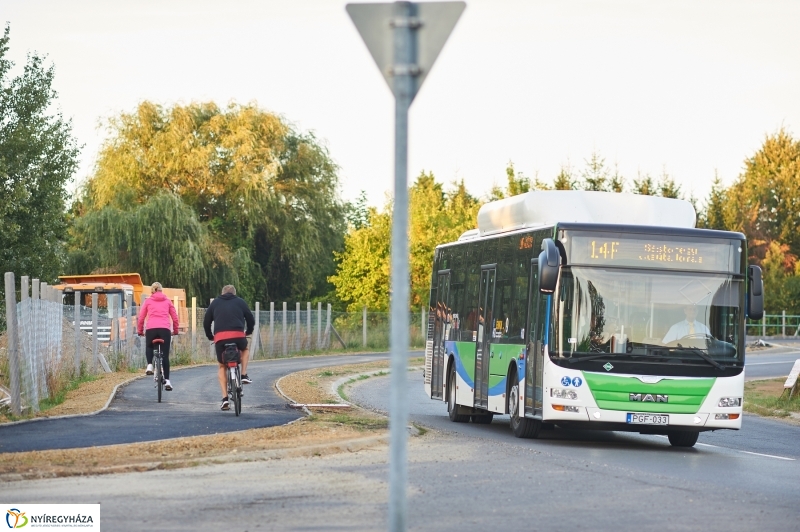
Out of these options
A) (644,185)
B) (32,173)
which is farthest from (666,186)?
(32,173)

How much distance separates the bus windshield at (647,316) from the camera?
56.2 ft

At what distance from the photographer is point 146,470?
12.5 m

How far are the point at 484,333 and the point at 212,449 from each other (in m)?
7.29

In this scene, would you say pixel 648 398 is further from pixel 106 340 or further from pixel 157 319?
pixel 106 340

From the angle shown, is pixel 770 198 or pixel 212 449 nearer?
pixel 212 449

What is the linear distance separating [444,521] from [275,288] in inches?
2058

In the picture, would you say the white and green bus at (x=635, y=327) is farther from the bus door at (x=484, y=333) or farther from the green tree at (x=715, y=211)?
the green tree at (x=715, y=211)

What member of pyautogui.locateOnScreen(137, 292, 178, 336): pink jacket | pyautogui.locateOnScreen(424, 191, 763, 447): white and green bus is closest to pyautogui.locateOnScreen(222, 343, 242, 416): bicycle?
pyautogui.locateOnScreen(137, 292, 178, 336): pink jacket

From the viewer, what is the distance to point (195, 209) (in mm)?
58125

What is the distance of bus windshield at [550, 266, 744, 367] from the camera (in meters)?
17.1

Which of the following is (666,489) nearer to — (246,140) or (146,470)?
(146,470)

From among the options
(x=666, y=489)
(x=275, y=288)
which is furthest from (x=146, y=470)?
(x=275, y=288)

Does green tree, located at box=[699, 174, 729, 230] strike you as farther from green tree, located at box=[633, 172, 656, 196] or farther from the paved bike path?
the paved bike path

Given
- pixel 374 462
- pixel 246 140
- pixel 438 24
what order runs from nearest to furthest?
pixel 438 24 < pixel 374 462 < pixel 246 140
